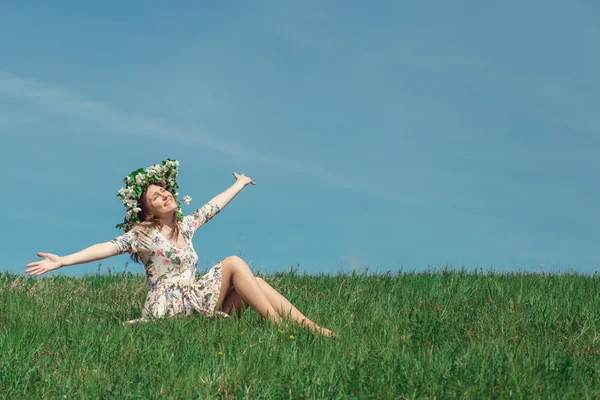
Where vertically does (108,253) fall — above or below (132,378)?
above

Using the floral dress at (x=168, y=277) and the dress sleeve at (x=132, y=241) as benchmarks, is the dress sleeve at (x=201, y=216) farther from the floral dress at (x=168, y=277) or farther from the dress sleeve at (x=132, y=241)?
the dress sleeve at (x=132, y=241)

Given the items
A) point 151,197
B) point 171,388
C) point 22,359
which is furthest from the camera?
point 151,197

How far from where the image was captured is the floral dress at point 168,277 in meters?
7.10

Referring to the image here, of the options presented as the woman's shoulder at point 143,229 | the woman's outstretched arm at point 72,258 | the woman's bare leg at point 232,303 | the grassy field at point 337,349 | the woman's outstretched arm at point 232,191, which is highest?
the woman's outstretched arm at point 232,191

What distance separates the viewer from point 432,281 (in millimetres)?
9773

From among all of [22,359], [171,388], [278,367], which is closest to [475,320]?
[278,367]

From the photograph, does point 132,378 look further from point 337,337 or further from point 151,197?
point 151,197

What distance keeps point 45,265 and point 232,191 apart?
8.33 feet

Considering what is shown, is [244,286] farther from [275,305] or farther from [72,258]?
[72,258]

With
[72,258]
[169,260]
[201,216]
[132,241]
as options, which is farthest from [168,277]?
[72,258]

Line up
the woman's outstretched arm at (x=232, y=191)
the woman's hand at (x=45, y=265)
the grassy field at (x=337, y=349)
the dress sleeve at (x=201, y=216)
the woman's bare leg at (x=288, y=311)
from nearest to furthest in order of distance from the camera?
1. the grassy field at (x=337, y=349)
2. the woman's bare leg at (x=288, y=311)
3. the woman's hand at (x=45, y=265)
4. the dress sleeve at (x=201, y=216)
5. the woman's outstretched arm at (x=232, y=191)

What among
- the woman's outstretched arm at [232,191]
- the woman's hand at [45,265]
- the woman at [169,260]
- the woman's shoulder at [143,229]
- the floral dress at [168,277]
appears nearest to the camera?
the woman's hand at [45,265]

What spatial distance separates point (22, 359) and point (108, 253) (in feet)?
5.48

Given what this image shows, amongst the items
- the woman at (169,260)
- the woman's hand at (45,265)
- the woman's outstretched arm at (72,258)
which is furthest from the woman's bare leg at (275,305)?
the woman's hand at (45,265)
